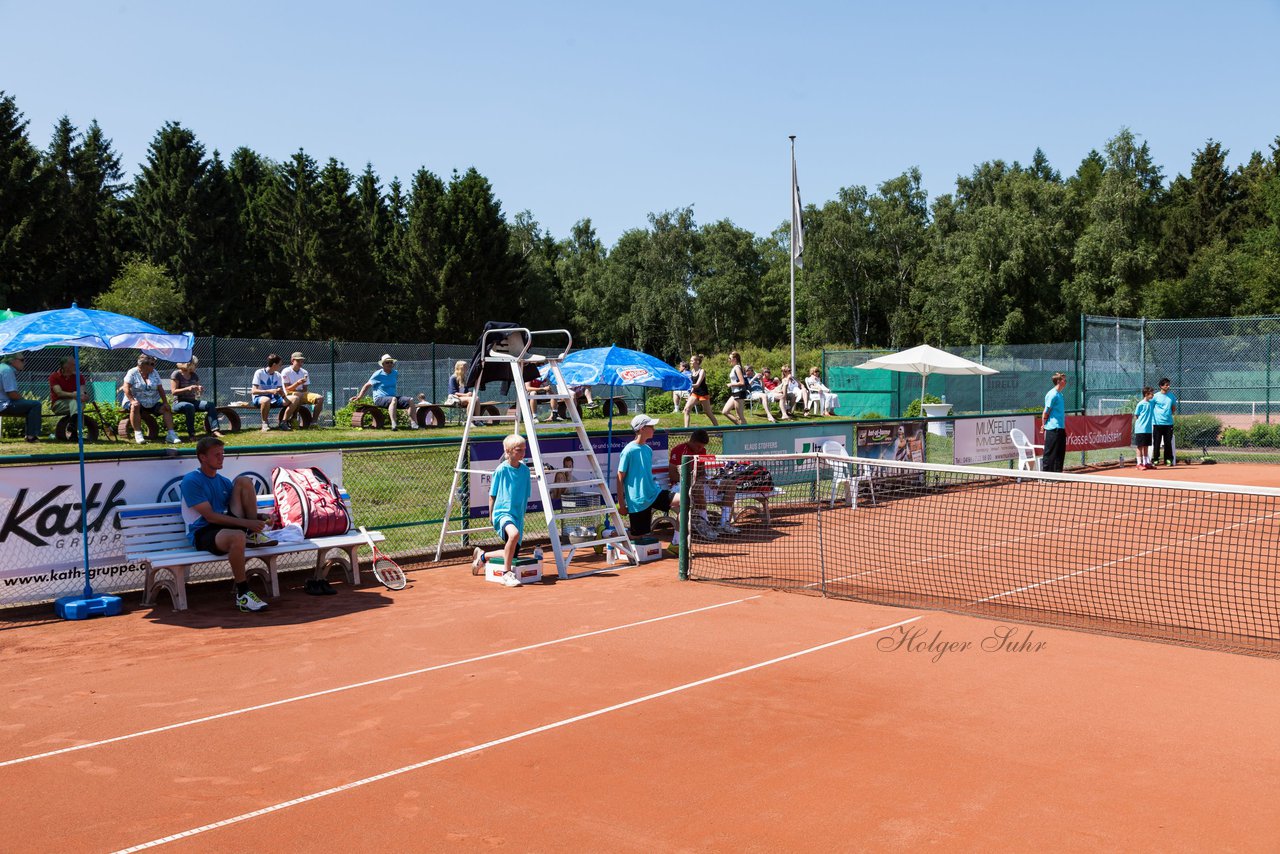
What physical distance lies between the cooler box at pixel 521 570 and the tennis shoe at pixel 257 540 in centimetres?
227

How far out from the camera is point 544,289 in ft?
246

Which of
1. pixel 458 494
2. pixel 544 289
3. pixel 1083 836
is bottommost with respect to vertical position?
pixel 1083 836

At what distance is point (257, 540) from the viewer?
9922 mm

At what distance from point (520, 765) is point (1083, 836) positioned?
9.11 feet

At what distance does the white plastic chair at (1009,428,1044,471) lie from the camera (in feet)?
68.8

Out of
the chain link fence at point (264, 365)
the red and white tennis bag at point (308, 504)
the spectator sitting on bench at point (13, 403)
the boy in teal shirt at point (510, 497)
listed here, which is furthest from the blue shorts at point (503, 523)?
the chain link fence at point (264, 365)

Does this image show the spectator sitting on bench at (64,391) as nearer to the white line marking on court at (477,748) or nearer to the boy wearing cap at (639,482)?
the boy wearing cap at (639,482)

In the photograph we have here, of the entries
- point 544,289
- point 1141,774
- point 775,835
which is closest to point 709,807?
point 775,835

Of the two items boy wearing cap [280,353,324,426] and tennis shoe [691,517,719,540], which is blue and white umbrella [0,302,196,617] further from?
boy wearing cap [280,353,324,426]

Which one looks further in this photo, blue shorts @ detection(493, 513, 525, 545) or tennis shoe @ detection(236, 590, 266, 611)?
blue shorts @ detection(493, 513, 525, 545)

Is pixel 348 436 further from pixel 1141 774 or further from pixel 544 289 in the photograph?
pixel 544 289

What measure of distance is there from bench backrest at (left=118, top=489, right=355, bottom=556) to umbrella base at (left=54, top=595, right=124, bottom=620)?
18.9 inches

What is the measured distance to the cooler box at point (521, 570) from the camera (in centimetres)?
1091

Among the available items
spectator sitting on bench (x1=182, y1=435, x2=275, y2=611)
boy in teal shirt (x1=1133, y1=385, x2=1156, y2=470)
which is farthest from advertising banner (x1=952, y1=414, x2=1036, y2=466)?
spectator sitting on bench (x1=182, y1=435, x2=275, y2=611)
